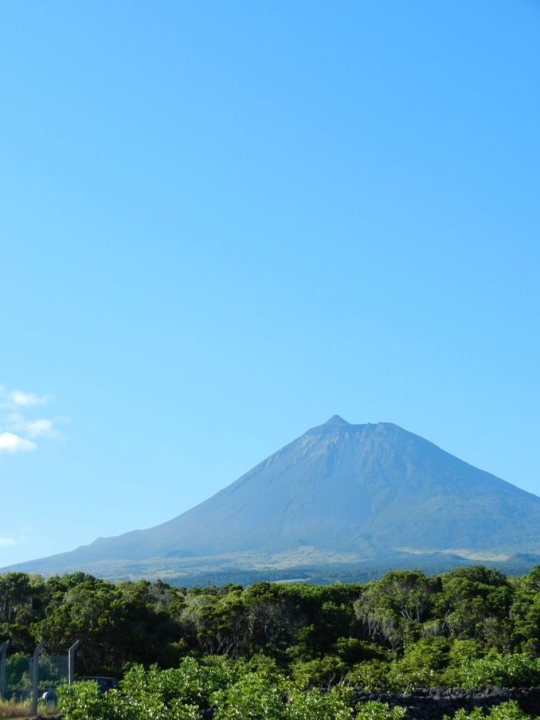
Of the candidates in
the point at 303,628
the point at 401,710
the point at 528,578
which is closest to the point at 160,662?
the point at 303,628

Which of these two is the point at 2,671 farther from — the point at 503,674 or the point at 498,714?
the point at 503,674

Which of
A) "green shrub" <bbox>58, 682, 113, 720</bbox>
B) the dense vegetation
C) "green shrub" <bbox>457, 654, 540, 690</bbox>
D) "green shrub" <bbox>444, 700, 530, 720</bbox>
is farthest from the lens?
the dense vegetation

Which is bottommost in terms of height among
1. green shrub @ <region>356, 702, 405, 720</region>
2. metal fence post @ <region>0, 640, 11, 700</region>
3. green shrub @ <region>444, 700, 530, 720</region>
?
green shrub @ <region>444, 700, 530, 720</region>

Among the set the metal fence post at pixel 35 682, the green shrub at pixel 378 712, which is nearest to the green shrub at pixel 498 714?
the green shrub at pixel 378 712

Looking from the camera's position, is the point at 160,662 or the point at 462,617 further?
the point at 462,617

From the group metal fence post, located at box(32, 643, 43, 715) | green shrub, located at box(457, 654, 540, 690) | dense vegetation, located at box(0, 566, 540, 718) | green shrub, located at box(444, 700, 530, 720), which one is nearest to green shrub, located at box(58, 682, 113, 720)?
metal fence post, located at box(32, 643, 43, 715)

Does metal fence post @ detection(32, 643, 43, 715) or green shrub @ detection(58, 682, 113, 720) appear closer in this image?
green shrub @ detection(58, 682, 113, 720)

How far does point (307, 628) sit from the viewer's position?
2608cm

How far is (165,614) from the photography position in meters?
26.5

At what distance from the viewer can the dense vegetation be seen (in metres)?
21.8

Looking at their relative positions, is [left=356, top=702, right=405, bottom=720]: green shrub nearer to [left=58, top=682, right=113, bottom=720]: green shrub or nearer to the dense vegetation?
[left=58, top=682, right=113, bottom=720]: green shrub

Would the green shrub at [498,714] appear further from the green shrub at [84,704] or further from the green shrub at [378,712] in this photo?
the green shrub at [84,704]

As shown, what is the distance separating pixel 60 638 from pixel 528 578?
16292mm

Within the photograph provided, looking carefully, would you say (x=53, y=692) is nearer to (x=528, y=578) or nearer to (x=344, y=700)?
(x=344, y=700)
